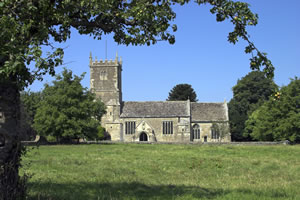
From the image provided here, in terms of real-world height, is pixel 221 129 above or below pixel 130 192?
above

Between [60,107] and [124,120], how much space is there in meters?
26.7

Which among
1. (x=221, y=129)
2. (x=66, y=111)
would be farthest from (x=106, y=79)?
(x=66, y=111)

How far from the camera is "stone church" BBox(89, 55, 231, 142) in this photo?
6788cm

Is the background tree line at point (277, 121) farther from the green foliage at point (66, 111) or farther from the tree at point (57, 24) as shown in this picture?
the tree at point (57, 24)

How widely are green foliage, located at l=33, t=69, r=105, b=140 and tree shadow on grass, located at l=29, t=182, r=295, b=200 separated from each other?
32.0 m

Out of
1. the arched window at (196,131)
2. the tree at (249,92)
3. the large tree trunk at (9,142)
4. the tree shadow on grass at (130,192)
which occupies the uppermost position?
the tree at (249,92)

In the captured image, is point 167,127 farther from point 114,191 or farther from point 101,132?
point 114,191

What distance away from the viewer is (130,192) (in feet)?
30.3

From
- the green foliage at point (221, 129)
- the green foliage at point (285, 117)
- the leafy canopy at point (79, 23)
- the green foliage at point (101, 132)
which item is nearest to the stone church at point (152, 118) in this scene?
the green foliage at point (221, 129)

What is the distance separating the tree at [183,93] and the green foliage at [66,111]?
41740 millimetres

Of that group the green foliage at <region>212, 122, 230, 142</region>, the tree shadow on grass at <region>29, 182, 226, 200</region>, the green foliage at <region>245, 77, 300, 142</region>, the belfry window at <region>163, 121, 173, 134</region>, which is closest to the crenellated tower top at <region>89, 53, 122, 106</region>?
the belfry window at <region>163, 121, 173, 134</region>

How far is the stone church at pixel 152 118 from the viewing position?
6788cm

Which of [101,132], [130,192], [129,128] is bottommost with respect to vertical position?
[130,192]

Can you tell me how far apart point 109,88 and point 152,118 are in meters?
10.1
